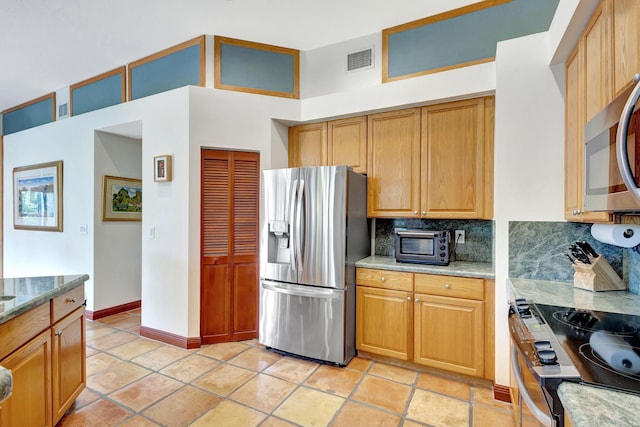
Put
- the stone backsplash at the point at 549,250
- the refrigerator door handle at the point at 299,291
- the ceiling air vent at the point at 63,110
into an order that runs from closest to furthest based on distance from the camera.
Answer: the stone backsplash at the point at 549,250
the refrigerator door handle at the point at 299,291
the ceiling air vent at the point at 63,110

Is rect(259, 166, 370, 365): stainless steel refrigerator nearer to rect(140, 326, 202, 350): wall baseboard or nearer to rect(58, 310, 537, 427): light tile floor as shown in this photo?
rect(58, 310, 537, 427): light tile floor

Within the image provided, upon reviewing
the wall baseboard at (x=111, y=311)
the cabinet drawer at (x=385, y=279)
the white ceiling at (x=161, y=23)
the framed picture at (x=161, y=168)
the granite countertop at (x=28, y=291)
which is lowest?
the wall baseboard at (x=111, y=311)

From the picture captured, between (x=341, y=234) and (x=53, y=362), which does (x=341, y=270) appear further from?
(x=53, y=362)

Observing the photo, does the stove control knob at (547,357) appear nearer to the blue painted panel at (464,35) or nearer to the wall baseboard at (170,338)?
the blue painted panel at (464,35)

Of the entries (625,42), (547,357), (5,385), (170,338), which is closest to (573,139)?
(625,42)

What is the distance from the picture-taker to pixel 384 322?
266cm

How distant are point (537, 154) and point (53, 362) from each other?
10.4 ft

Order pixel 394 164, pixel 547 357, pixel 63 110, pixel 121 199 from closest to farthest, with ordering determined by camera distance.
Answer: pixel 547 357
pixel 394 164
pixel 121 199
pixel 63 110

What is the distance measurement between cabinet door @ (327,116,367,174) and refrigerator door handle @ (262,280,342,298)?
1.19 meters

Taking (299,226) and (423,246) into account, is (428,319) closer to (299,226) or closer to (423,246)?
(423,246)

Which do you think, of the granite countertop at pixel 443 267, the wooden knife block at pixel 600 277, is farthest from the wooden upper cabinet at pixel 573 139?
the granite countertop at pixel 443 267

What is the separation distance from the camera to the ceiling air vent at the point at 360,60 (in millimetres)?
3109

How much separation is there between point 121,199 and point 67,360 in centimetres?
264

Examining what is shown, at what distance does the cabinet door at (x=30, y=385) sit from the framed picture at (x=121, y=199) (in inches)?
103
